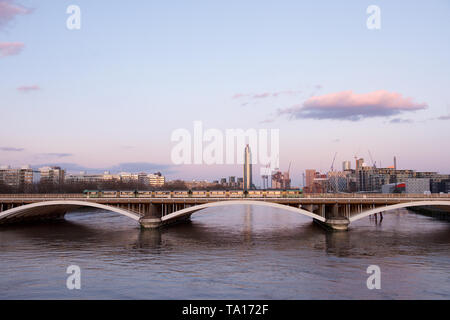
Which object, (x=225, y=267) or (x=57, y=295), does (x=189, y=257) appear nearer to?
(x=225, y=267)

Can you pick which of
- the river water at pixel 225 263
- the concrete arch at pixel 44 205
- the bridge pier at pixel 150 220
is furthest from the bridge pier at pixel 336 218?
the concrete arch at pixel 44 205

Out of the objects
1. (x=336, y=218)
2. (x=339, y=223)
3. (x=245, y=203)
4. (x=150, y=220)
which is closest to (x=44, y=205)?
(x=150, y=220)

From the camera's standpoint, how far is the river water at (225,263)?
32031mm

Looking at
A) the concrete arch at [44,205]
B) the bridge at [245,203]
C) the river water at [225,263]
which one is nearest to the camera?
the river water at [225,263]

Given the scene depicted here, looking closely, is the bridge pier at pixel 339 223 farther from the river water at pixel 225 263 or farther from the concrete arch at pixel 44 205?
the concrete arch at pixel 44 205

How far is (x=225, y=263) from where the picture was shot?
43062 mm

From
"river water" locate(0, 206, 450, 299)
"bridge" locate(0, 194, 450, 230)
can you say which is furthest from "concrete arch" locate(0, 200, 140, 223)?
"river water" locate(0, 206, 450, 299)

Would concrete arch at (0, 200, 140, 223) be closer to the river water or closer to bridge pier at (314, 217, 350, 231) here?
the river water

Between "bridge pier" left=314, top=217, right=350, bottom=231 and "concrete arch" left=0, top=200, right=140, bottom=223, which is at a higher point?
"concrete arch" left=0, top=200, right=140, bottom=223

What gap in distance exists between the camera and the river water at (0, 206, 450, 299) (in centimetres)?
3203

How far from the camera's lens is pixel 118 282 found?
3516 cm

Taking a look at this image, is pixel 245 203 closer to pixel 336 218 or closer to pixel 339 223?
pixel 336 218

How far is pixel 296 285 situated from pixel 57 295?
→ 19.6m

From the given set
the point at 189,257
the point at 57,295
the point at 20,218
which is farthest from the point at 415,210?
the point at 57,295
